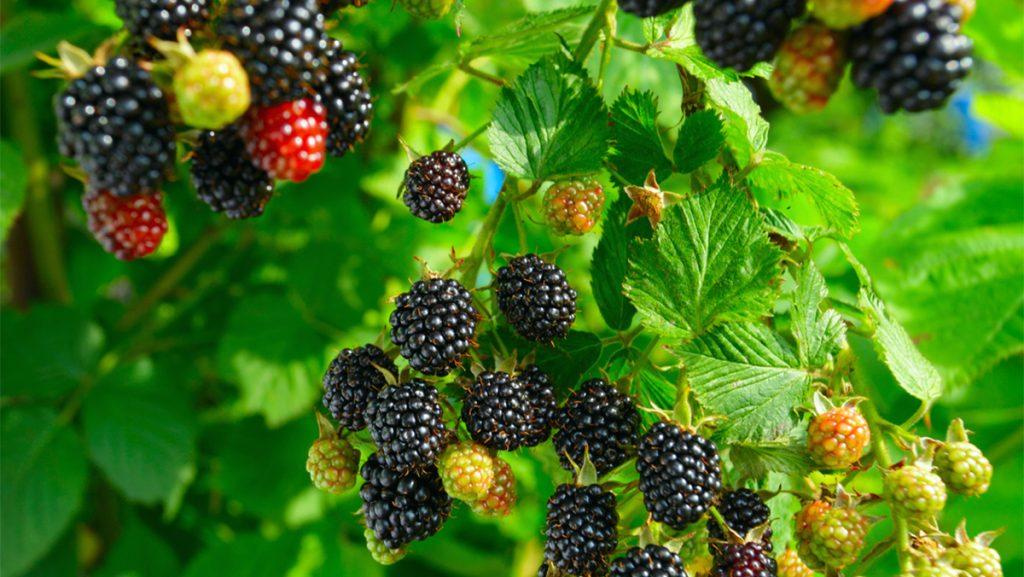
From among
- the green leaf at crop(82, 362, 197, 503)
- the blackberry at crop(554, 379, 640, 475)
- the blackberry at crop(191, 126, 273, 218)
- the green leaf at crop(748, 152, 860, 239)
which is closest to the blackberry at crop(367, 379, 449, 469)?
the blackberry at crop(554, 379, 640, 475)

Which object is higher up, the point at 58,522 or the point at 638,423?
the point at 638,423

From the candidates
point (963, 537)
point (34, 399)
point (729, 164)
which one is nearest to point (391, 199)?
point (34, 399)

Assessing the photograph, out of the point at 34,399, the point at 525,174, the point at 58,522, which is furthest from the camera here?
the point at 34,399

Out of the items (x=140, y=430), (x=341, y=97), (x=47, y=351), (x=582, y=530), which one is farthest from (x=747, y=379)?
(x=47, y=351)

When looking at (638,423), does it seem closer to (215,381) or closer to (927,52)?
(927,52)

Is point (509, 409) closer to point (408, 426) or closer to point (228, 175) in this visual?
point (408, 426)

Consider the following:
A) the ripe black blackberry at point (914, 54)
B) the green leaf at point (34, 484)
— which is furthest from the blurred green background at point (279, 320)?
the ripe black blackberry at point (914, 54)

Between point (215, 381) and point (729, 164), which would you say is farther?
point (215, 381)

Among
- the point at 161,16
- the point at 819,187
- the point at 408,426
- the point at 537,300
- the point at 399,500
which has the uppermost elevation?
the point at 161,16
